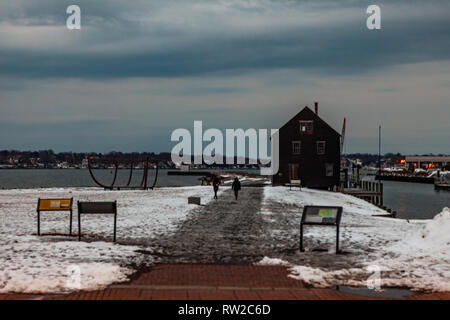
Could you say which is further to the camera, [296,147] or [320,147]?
[296,147]

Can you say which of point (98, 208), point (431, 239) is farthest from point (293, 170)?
point (98, 208)

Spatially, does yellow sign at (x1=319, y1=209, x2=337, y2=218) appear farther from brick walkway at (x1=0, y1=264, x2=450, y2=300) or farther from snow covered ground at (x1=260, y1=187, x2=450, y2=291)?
brick walkway at (x1=0, y1=264, x2=450, y2=300)

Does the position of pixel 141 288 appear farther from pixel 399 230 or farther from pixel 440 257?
pixel 399 230

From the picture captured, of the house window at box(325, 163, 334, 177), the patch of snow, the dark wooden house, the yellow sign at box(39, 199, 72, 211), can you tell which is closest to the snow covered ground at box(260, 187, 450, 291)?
the patch of snow

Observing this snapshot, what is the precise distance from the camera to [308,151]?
61.2 meters

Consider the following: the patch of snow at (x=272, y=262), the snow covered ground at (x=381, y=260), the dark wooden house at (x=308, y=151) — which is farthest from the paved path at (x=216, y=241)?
the dark wooden house at (x=308, y=151)

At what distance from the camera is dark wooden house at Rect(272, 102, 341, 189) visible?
61066 millimetres

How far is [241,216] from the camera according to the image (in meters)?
23.0

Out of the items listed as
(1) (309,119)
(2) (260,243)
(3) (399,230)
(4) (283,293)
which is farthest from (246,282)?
(1) (309,119)

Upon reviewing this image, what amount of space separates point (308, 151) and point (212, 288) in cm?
5306

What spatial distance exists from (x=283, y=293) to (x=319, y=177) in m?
53.6

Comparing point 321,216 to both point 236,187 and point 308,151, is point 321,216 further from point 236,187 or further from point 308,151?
point 308,151

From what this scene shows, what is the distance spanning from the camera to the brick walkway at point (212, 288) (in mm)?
8602
